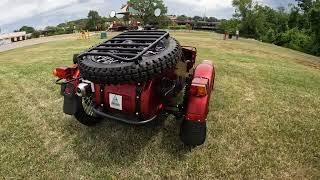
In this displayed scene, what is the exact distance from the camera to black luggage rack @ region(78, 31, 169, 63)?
14.1 ft

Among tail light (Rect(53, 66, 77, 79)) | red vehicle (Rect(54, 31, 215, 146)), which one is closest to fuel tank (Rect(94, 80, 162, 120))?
red vehicle (Rect(54, 31, 215, 146))

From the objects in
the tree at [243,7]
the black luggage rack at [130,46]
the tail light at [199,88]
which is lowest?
the tail light at [199,88]

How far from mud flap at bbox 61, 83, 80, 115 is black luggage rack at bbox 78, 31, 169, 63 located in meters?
0.90

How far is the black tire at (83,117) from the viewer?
218 inches

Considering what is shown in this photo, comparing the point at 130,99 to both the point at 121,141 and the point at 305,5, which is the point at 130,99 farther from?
the point at 305,5

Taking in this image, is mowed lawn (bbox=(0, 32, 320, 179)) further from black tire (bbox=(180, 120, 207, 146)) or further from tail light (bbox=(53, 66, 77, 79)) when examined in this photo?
tail light (bbox=(53, 66, 77, 79))

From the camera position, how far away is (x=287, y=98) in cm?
764

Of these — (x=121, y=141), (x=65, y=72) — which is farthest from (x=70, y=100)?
(x=121, y=141)

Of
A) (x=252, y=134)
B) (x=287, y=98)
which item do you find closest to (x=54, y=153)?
(x=252, y=134)

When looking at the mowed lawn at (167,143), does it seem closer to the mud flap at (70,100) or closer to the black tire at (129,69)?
the mud flap at (70,100)

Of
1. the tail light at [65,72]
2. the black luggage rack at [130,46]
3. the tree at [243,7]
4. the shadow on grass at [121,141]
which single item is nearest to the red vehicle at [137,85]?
the black luggage rack at [130,46]

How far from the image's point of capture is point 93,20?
201ft

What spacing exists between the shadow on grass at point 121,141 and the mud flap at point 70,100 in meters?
0.52

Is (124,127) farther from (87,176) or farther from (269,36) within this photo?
(269,36)
